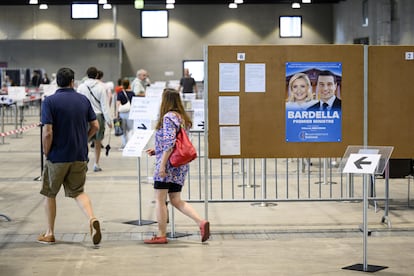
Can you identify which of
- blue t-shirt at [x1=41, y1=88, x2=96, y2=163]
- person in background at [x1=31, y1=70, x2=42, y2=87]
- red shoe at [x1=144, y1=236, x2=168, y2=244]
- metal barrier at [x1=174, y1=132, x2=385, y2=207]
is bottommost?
red shoe at [x1=144, y1=236, x2=168, y2=244]

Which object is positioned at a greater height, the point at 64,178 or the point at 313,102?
the point at 313,102

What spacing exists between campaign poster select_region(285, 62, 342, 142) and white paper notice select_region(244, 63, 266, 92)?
0.28 metres

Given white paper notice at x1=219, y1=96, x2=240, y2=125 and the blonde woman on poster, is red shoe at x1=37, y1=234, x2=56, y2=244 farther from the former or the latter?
the blonde woman on poster

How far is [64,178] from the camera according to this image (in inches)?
316

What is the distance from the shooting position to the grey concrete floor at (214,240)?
23.2 feet

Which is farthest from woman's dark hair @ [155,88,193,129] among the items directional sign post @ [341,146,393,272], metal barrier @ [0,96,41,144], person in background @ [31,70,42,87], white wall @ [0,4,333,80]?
white wall @ [0,4,333,80]

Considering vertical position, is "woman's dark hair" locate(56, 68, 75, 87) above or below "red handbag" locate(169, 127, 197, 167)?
above

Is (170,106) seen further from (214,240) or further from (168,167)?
(214,240)

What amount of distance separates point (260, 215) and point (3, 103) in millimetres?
12820

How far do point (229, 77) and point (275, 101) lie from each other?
1.98 feet

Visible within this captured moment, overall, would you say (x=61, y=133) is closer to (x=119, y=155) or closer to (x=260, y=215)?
(x=260, y=215)

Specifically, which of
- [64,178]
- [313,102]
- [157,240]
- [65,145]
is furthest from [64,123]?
[313,102]

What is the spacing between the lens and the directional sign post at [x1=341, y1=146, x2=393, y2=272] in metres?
6.67

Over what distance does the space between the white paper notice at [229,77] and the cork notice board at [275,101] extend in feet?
0.12
